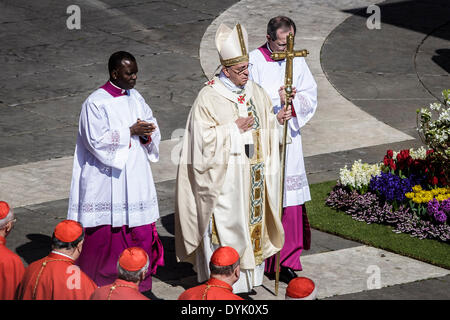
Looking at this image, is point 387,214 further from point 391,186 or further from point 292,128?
point 292,128

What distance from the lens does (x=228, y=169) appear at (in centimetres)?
813

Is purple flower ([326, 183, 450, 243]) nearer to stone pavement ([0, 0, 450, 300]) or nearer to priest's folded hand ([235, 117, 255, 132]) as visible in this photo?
stone pavement ([0, 0, 450, 300])

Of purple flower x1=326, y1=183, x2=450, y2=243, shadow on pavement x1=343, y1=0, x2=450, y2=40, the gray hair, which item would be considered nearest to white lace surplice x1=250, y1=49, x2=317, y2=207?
purple flower x1=326, y1=183, x2=450, y2=243

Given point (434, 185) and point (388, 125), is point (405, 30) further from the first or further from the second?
point (434, 185)

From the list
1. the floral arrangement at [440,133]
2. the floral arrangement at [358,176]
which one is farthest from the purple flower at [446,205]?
the floral arrangement at [358,176]

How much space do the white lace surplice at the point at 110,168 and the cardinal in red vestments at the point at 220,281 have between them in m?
2.34

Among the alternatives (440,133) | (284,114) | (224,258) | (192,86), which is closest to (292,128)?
(284,114)

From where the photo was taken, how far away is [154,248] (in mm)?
8688

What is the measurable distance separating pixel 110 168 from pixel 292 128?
5.94 ft

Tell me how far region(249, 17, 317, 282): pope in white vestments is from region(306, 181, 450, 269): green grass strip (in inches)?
41.0

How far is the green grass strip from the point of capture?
930cm

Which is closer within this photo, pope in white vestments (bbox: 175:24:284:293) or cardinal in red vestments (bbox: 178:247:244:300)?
cardinal in red vestments (bbox: 178:247:244:300)
